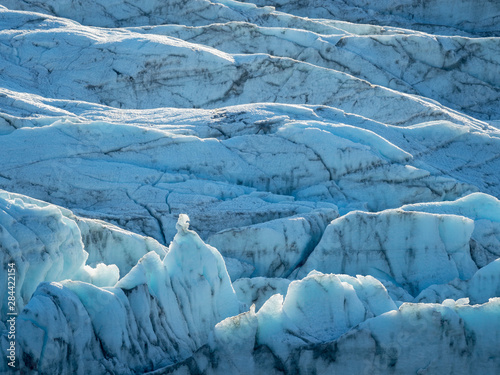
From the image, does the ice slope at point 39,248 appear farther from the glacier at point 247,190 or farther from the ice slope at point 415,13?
the ice slope at point 415,13

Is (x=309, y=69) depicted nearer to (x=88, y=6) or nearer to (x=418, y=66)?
(x=418, y=66)

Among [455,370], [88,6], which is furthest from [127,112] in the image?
[455,370]

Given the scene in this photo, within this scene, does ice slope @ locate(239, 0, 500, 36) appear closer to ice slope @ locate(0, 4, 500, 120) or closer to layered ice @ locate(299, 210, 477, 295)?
ice slope @ locate(0, 4, 500, 120)

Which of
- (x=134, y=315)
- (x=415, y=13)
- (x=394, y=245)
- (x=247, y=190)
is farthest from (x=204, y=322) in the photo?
(x=415, y=13)

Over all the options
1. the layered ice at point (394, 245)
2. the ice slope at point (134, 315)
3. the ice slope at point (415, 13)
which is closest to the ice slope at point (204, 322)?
the ice slope at point (134, 315)

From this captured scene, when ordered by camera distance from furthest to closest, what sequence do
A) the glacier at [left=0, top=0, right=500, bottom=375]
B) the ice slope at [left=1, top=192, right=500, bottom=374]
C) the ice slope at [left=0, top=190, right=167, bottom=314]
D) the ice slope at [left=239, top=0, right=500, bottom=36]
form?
the ice slope at [left=239, top=0, right=500, bottom=36] → the ice slope at [left=0, top=190, right=167, bottom=314] → the glacier at [left=0, top=0, right=500, bottom=375] → the ice slope at [left=1, top=192, right=500, bottom=374]

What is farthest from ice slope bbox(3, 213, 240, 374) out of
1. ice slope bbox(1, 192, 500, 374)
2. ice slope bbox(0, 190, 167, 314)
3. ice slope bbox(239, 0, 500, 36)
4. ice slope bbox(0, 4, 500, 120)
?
ice slope bbox(239, 0, 500, 36)

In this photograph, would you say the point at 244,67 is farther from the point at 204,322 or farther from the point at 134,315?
the point at 134,315

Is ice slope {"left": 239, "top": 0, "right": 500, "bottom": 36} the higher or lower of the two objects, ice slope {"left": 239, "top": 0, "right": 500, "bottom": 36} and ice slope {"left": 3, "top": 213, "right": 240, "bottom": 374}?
the higher
